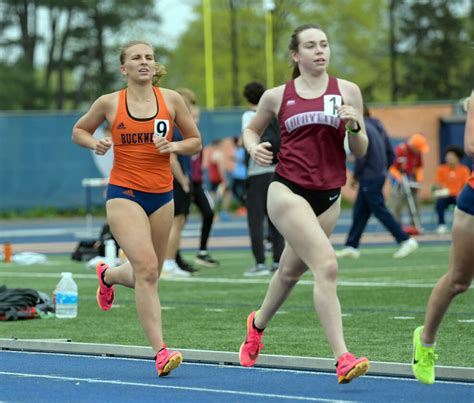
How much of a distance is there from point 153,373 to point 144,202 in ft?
3.53

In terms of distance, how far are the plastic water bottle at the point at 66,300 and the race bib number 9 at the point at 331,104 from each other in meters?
4.54

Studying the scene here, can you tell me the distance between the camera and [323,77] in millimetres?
8062

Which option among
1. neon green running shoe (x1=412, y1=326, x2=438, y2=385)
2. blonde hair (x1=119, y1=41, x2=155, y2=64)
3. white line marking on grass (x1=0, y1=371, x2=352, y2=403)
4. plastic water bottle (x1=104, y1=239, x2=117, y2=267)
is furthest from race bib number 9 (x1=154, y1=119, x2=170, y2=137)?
plastic water bottle (x1=104, y1=239, x2=117, y2=267)

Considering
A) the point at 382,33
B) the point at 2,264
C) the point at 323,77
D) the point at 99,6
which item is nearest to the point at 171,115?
the point at 323,77

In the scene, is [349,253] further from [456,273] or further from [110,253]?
[456,273]

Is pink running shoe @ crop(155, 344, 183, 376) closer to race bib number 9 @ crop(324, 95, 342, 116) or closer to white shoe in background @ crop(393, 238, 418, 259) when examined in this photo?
race bib number 9 @ crop(324, 95, 342, 116)

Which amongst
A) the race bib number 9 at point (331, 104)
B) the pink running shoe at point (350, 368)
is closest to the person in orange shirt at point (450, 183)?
the race bib number 9 at point (331, 104)

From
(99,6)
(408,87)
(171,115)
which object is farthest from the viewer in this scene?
(408,87)

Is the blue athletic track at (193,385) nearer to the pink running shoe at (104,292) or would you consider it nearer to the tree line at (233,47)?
the pink running shoe at (104,292)

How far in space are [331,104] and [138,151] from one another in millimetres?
1344

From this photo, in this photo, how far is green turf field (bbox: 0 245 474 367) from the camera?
31.5 feet

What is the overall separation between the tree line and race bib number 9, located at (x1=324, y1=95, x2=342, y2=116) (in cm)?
3610

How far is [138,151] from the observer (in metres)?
8.52

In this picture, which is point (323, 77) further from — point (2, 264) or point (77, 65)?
point (77, 65)
